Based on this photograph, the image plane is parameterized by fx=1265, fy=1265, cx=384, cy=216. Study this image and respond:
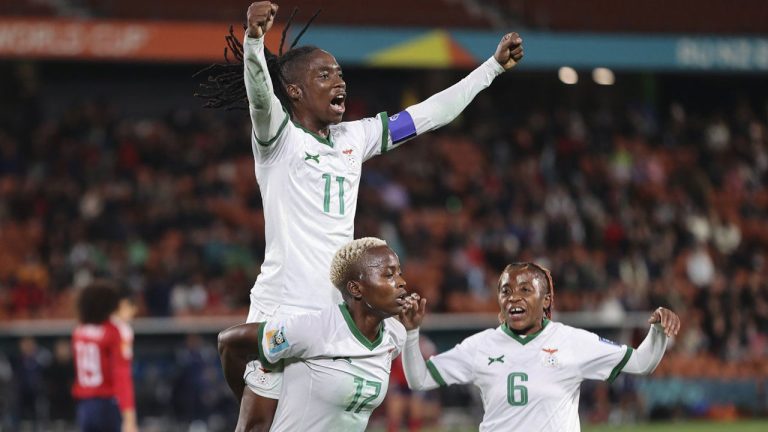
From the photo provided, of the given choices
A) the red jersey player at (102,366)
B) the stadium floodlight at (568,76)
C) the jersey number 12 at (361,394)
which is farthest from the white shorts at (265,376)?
the stadium floodlight at (568,76)

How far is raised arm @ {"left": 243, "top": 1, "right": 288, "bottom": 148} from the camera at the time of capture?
491 cm

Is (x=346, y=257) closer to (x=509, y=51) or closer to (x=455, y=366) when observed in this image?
(x=455, y=366)

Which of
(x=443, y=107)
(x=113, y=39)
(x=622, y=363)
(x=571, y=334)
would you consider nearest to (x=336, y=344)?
(x=443, y=107)

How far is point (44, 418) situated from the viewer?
14852 mm

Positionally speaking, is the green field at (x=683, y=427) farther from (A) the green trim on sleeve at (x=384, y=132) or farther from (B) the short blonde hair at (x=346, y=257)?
(B) the short blonde hair at (x=346, y=257)

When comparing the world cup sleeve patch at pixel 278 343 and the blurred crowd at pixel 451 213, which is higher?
the blurred crowd at pixel 451 213

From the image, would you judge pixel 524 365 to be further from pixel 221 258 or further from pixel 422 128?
pixel 221 258

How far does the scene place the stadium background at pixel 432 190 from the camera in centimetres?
1582

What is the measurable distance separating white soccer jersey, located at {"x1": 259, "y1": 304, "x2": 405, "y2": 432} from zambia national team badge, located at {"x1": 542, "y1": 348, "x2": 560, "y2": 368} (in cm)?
127

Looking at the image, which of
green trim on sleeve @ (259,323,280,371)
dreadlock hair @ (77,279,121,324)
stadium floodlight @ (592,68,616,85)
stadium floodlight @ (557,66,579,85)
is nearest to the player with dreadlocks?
green trim on sleeve @ (259,323,280,371)

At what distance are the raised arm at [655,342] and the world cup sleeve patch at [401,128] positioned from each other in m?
1.40

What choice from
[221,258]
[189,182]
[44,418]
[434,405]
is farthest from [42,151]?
[434,405]

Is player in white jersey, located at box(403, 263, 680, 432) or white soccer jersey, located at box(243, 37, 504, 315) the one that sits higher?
white soccer jersey, located at box(243, 37, 504, 315)

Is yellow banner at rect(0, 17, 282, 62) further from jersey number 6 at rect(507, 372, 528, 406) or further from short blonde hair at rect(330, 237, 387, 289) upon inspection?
short blonde hair at rect(330, 237, 387, 289)
